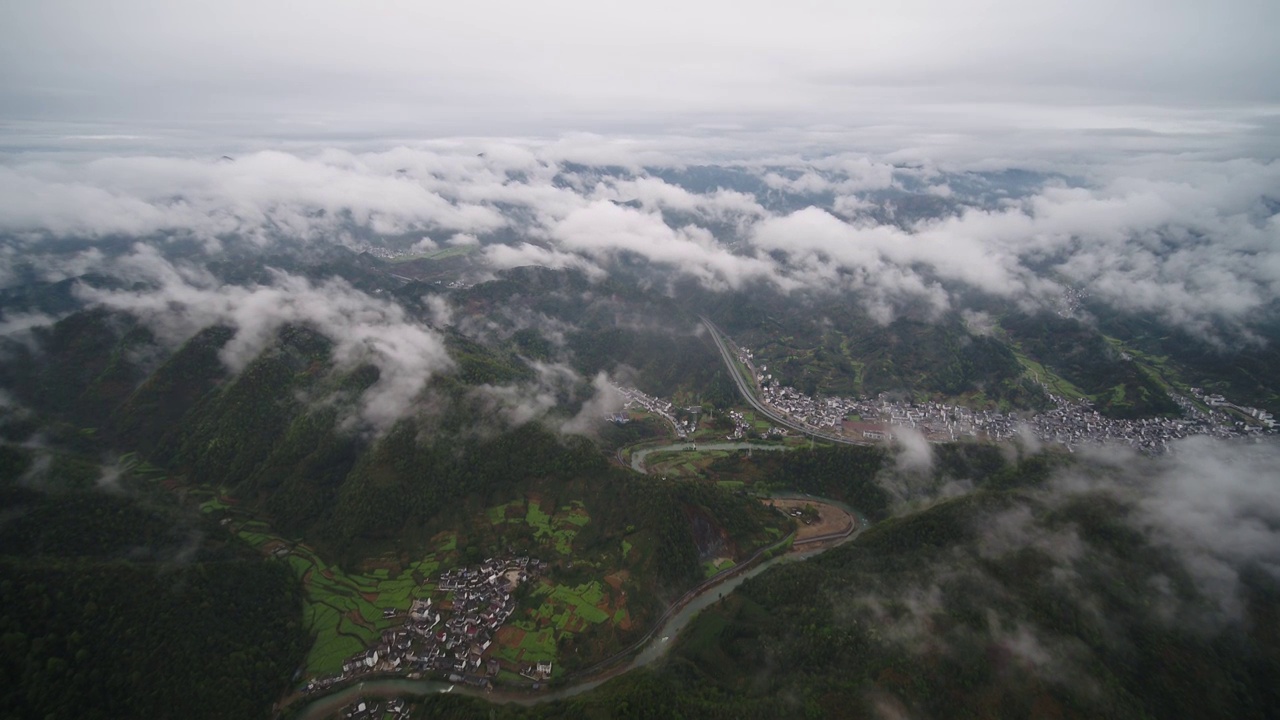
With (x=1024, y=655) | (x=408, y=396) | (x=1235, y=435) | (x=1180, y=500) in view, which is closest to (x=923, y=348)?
(x=1235, y=435)

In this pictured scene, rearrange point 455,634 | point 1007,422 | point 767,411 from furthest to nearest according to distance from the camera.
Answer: point 767,411 → point 1007,422 → point 455,634

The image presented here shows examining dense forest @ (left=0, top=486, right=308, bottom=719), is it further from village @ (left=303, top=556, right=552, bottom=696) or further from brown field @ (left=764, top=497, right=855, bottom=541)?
brown field @ (left=764, top=497, right=855, bottom=541)

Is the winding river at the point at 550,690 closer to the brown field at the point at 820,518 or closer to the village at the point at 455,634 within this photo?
the village at the point at 455,634

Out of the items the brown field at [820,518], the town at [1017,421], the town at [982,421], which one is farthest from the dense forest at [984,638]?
the town at [1017,421]

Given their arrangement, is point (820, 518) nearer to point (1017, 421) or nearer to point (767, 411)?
point (767, 411)

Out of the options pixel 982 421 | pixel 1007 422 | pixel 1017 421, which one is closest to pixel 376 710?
pixel 982 421
